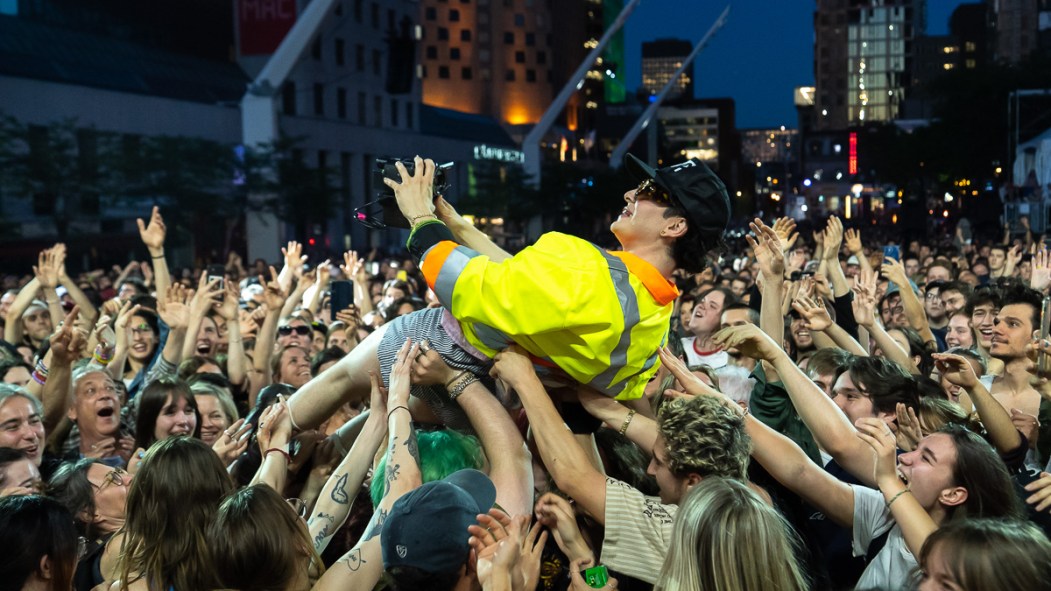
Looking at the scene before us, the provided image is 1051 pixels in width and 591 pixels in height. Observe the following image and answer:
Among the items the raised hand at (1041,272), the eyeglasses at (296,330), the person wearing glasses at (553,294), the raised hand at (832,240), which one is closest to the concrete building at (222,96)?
the eyeglasses at (296,330)

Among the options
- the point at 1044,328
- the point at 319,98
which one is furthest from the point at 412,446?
the point at 319,98

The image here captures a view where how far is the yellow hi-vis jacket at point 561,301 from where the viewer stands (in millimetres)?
3746

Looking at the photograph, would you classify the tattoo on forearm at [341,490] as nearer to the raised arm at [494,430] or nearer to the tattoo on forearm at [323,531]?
the tattoo on forearm at [323,531]

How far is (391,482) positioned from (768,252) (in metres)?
3.51

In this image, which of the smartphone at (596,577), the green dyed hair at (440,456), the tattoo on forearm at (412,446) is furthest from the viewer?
the green dyed hair at (440,456)

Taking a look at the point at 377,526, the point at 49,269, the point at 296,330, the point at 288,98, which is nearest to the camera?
the point at 377,526

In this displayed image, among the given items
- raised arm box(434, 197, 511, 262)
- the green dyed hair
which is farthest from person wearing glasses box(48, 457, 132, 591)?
raised arm box(434, 197, 511, 262)

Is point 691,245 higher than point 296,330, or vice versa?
point 691,245

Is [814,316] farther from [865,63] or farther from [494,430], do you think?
[865,63]

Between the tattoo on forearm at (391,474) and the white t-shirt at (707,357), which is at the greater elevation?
the tattoo on forearm at (391,474)

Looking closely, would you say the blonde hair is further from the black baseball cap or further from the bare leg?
the bare leg

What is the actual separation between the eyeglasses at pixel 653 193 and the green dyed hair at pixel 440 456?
1124 millimetres

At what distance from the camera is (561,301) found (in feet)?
12.2

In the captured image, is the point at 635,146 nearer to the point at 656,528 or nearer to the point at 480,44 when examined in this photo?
the point at 480,44
